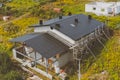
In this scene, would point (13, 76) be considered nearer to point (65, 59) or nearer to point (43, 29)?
point (65, 59)

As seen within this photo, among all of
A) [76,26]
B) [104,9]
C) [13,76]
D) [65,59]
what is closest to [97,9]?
[104,9]

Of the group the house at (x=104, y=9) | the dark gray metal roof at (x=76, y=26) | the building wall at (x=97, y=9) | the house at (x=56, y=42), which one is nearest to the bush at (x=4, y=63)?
the house at (x=56, y=42)

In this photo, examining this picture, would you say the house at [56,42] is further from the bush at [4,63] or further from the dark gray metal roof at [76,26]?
the bush at [4,63]

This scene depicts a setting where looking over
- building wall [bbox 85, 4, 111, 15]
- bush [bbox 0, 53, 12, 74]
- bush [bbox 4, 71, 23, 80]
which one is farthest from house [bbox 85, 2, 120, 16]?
bush [bbox 4, 71, 23, 80]

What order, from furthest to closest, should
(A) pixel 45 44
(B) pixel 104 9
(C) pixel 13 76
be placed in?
(B) pixel 104 9, (A) pixel 45 44, (C) pixel 13 76

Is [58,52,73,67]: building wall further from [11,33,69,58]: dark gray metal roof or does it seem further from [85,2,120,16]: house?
[85,2,120,16]: house

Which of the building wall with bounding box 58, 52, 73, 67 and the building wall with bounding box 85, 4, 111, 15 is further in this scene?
the building wall with bounding box 85, 4, 111, 15
